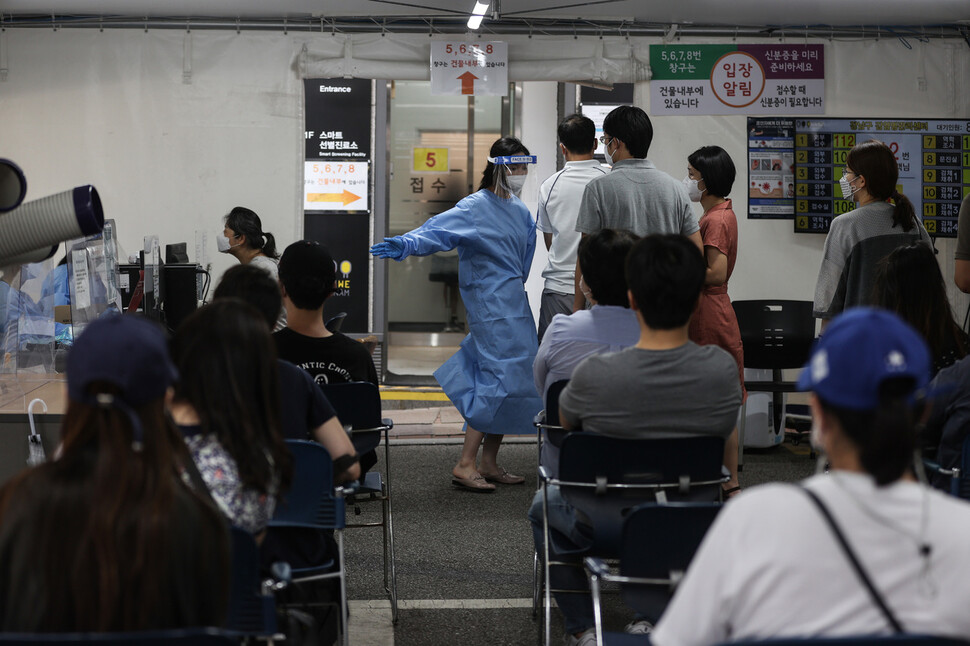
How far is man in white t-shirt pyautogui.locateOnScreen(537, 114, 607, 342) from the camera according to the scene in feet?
14.5

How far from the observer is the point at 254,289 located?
8.10 feet

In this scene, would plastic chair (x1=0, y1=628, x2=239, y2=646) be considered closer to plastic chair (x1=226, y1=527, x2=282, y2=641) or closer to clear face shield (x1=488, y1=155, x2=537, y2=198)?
plastic chair (x1=226, y1=527, x2=282, y2=641)

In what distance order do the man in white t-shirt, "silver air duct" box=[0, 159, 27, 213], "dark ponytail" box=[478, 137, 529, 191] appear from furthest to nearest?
"dark ponytail" box=[478, 137, 529, 191]
the man in white t-shirt
"silver air duct" box=[0, 159, 27, 213]

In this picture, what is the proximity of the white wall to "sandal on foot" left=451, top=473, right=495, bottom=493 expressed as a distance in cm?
283

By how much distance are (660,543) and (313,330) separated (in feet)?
5.10

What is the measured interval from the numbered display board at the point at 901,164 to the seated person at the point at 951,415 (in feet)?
14.6

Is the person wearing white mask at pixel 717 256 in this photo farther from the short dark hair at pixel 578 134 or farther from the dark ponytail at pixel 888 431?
the dark ponytail at pixel 888 431

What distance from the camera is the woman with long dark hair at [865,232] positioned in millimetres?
3922

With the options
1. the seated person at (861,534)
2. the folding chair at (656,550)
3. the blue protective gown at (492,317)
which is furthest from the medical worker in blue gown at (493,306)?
the seated person at (861,534)

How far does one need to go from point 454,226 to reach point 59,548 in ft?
11.2

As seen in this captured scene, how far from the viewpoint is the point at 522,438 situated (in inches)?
237

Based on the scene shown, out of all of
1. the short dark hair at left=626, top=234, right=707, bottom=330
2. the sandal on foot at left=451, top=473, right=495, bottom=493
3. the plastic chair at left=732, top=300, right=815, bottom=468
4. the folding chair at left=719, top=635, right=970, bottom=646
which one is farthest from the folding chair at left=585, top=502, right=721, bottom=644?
the plastic chair at left=732, top=300, right=815, bottom=468

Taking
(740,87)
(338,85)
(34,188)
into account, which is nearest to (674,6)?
(740,87)

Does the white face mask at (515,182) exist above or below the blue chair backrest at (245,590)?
above
